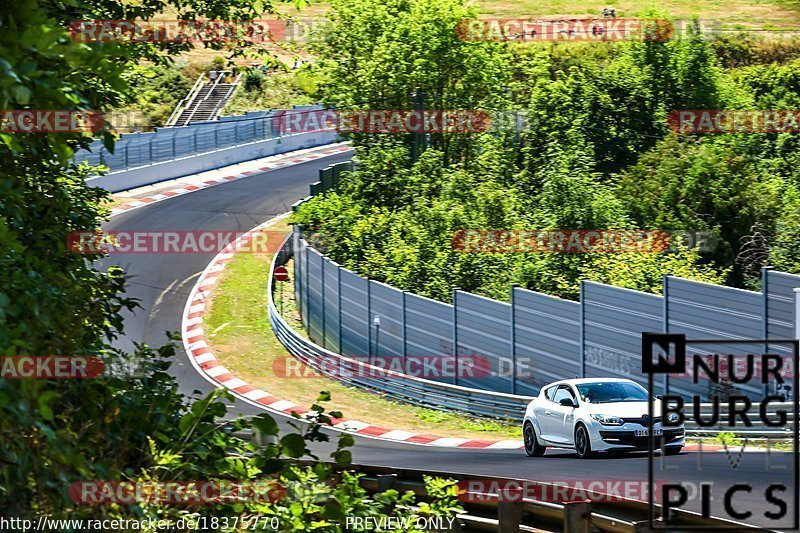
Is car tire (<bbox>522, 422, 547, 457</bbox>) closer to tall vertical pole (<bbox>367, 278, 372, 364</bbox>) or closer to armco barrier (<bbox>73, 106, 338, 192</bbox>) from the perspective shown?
tall vertical pole (<bbox>367, 278, 372, 364</bbox>)

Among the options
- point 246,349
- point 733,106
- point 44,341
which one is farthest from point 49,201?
point 733,106

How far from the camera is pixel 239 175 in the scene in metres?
54.6

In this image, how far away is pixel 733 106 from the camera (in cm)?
4934

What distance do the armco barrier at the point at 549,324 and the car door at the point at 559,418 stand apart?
404 cm

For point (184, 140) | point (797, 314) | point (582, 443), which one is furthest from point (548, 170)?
point (184, 140)

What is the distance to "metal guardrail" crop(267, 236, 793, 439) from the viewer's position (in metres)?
20.2

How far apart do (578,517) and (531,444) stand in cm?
942

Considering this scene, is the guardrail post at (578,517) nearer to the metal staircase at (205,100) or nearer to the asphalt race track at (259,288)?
the asphalt race track at (259,288)

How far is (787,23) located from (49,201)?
80.2 m

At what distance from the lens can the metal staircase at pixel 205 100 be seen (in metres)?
64.5

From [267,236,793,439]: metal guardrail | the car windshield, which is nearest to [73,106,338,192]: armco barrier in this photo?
[267,236,793,439]: metal guardrail

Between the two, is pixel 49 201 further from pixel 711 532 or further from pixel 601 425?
Answer: pixel 601 425

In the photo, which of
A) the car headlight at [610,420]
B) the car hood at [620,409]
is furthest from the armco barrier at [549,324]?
the car headlight at [610,420]

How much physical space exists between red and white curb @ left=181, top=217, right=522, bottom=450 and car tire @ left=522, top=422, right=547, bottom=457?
116 inches
